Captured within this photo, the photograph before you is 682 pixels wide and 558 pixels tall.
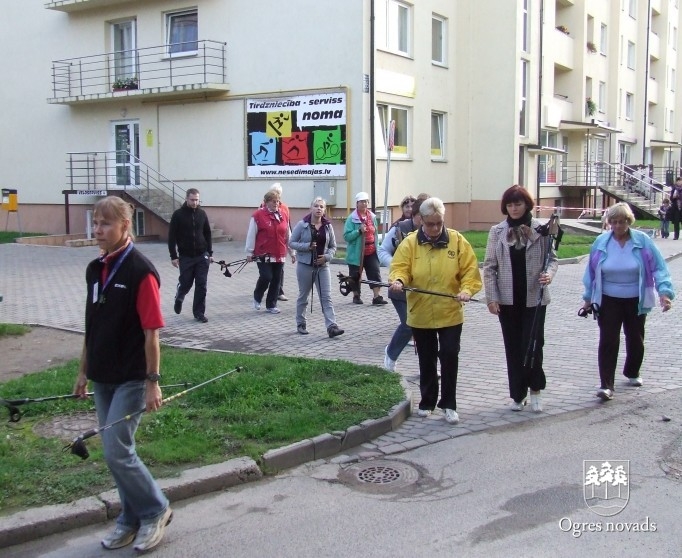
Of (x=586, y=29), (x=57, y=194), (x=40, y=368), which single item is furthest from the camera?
(x=586, y=29)

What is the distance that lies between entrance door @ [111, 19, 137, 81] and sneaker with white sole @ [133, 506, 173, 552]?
2289 centimetres

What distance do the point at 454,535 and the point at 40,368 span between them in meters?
5.35

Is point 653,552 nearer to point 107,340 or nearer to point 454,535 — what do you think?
point 454,535

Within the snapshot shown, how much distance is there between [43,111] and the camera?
89.5 ft

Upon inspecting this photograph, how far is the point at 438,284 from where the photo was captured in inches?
257

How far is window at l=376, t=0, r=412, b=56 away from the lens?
71.8ft

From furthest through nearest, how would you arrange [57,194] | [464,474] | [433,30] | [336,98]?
1. [57,194]
2. [433,30]
3. [336,98]
4. [464,474]

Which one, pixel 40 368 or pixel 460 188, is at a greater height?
pixel 460 188

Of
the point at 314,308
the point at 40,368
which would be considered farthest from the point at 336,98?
the point at 40,368

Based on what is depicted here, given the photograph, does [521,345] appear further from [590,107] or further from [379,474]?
[590,107]

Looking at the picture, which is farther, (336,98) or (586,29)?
(586,29)

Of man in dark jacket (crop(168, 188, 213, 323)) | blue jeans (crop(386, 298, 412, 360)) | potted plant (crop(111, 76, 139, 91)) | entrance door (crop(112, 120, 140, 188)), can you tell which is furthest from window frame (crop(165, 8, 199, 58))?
blue jeans (crop(386, 298, 412, 360))

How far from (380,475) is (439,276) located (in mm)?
1815

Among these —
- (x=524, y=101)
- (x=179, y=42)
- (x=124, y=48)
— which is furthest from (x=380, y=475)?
(x=524, y=101)
